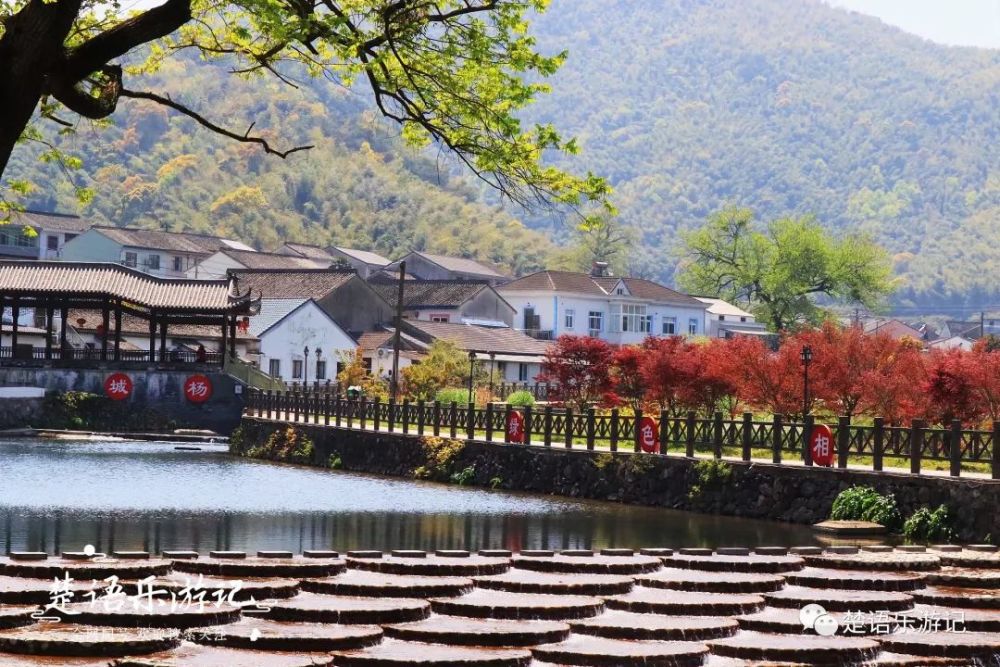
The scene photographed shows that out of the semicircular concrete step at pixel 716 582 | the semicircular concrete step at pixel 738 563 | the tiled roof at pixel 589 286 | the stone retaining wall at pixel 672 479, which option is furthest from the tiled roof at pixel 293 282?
the semicircular concrete step at pixel 716 582

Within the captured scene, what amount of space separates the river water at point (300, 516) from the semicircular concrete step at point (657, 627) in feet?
40.6

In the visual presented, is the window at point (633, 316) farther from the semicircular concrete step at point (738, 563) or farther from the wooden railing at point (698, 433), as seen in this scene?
the semicircular concrete step at point (738, 563)

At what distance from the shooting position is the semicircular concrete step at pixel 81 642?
883 centimetres

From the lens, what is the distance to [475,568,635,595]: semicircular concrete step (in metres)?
11.5

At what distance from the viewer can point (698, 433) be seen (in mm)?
32375

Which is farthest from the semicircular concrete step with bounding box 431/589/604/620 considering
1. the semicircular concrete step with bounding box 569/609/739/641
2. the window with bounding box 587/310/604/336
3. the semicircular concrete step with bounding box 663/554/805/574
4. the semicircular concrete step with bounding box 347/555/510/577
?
the window with bounding box 587/310/604/336

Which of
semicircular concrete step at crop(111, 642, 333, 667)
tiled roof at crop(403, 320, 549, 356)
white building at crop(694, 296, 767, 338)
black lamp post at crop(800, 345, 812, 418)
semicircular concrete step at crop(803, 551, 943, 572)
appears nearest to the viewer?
semicircular concrete step at crop(111, 642, 333, 667)

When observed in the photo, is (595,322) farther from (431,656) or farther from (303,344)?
(431,656)

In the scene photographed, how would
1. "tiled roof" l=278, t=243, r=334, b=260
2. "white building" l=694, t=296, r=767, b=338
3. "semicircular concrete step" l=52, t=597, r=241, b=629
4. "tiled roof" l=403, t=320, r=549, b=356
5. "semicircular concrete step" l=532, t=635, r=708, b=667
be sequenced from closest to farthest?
"semicircular concrete step" l=532, t=635, r=708, b=667
"semicircular concrete step" l=52, t=597, r=241, b=629
"tiled roof" l=403, t=320, r=549, b=356
"white building" l=694, t=296, r=767, b=338
"tiled roof" l=278, t=243, r=334, b=260

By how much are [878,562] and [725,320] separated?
278 ft

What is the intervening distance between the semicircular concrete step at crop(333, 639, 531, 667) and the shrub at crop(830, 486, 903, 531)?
17.4m

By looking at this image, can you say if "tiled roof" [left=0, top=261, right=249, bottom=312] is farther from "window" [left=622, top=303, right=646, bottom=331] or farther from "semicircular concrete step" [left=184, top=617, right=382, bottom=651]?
"semicircular concrete step" [left=184, top=617, right=382, bottom=651]

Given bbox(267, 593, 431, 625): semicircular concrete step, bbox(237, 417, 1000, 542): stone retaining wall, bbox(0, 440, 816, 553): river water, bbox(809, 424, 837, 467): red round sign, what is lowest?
bbox(0, 440, 816, 553): river water

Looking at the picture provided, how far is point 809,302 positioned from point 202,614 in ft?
230
